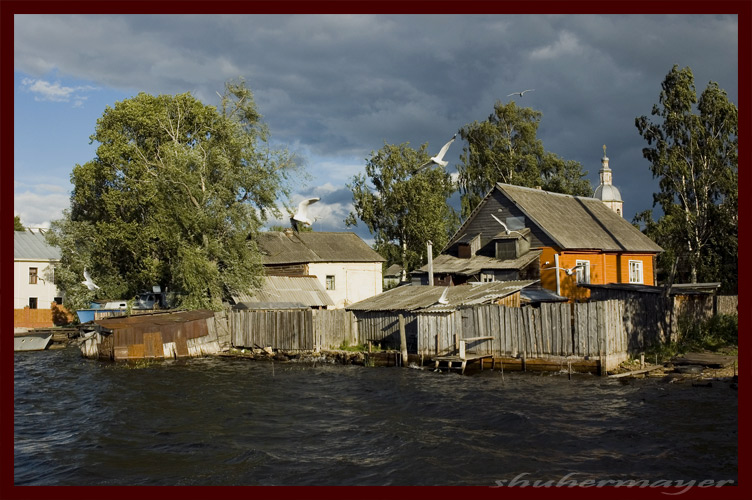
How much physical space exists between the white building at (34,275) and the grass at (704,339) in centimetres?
4570

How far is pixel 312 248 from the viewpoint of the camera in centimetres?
4981

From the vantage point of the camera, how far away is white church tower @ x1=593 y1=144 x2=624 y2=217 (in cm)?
7769

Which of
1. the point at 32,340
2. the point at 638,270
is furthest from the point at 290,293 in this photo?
the point at 638,270

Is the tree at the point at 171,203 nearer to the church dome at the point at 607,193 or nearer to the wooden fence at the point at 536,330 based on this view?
the wooden fence at the point at 536,330

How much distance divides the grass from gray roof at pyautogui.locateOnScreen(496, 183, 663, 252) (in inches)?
415

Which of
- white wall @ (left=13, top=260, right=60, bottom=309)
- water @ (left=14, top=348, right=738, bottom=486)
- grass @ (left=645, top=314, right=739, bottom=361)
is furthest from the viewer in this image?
white wall @ (left=13, top=260, right=60, bottom=309)

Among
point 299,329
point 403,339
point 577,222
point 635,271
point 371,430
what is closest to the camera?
point 371,430

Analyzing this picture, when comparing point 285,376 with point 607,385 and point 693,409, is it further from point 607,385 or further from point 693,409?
point 693,409

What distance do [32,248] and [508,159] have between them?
4172 centimetres

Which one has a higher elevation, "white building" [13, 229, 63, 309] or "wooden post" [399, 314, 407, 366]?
"white building" [13, 229, 63, 309]

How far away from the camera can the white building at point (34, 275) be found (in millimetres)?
52438

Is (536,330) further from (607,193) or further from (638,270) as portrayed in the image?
(607,193)

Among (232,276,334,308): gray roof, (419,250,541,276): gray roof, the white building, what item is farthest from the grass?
the white building

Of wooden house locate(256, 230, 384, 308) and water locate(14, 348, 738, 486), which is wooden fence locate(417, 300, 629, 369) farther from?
wooden house locate(256, 230, 384, 308)
